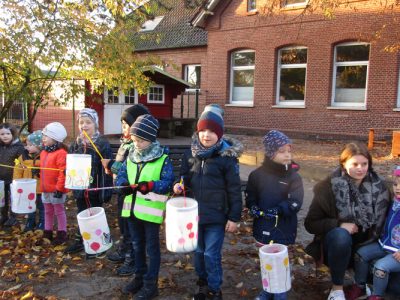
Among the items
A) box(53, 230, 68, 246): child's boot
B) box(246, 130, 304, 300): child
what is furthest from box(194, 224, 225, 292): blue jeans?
box(53, 230, 68, 246): child's boot

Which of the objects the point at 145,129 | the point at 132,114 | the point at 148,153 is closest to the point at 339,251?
the point at 148,153

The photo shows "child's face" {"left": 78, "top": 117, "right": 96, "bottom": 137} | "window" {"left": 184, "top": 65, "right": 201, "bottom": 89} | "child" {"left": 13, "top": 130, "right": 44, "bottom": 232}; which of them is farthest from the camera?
"window" {"left": 184, "top": 65, "right": 201, "bottom": 89}

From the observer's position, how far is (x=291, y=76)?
57.4 feet

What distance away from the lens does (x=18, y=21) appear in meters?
5.98

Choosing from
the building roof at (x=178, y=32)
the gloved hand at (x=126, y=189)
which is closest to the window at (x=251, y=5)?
the building roof at (x=178, y=32)

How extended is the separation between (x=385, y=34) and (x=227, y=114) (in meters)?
7.49

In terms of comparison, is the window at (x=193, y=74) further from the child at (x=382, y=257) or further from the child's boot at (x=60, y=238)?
the child at (x=382, y=257)

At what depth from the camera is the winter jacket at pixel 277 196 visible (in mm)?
3383

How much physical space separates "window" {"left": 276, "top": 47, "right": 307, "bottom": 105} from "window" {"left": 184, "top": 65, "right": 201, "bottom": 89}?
580cm

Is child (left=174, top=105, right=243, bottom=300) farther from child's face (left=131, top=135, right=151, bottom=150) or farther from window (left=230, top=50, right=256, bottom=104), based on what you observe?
window (left=230, top=50, right=256, bottom=104)

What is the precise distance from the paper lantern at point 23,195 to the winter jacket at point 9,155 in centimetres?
92

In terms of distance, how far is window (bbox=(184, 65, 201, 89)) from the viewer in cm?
2244

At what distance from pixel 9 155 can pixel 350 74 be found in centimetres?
1371

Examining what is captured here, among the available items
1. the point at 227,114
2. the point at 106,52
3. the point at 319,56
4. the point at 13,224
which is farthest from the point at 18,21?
the point at 227,114
